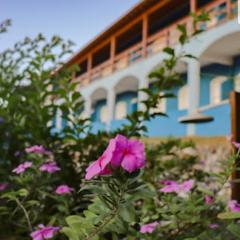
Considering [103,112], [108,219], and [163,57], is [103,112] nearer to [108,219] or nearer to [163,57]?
[163,57]

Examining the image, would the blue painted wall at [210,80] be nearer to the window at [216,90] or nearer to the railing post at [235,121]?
the window at [216,90]

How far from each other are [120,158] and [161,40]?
14.3 metres

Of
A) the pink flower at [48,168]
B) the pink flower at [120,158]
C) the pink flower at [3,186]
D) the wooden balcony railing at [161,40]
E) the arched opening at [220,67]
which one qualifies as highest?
the wooden balcony railing at [161,40]

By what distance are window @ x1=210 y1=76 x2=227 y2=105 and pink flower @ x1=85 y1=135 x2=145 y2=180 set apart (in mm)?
12601

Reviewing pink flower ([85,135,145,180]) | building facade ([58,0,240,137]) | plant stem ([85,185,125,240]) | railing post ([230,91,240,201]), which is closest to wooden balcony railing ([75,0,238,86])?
building facade ([58,0,240,137])

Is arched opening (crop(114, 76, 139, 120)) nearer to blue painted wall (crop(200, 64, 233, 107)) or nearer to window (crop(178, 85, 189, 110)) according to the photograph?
window (crop(178, 85, 189, 110))

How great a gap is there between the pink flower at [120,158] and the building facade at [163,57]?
765cm

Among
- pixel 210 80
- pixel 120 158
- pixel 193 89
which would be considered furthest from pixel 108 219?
pixel 210 80

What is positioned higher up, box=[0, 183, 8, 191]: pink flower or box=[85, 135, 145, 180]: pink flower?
box=[85, 135, 145, 180]: pink flower

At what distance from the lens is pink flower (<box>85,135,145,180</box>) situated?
3.04ft

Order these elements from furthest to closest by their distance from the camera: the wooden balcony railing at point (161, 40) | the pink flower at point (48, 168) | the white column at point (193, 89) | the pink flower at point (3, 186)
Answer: the white column at point (193, 89), the wooden balcony railing at point (161, 40), the pink flower at point (3, 186), the pink flower at point (48, 168)

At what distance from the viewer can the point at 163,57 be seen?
13406 mm

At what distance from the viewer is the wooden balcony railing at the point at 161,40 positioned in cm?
1200

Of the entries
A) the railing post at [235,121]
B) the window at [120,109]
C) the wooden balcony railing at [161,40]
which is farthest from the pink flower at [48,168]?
the window at [120,109]
